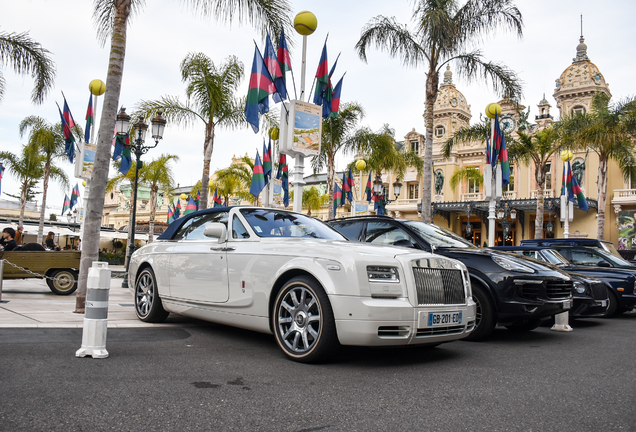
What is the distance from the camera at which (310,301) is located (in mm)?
4641

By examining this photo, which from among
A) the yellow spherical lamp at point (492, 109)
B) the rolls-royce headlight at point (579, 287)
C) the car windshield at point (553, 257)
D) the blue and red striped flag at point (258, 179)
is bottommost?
the rolls-royce headlight at point (579, 287)

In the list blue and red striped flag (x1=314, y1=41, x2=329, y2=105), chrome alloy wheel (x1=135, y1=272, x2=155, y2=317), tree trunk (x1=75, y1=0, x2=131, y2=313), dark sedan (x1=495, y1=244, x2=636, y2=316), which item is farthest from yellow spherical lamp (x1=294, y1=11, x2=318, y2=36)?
chrome alloy wheel (x1=135, y1=272, x2=155, y2=317)

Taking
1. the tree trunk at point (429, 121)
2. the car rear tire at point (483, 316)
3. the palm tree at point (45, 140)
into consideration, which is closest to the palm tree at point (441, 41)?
the tree trunk at point (429, 121)

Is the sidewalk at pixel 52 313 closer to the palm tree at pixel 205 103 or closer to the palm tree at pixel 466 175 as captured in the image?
the palm tree at pixel 205 103

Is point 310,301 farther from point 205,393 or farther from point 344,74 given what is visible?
point 344,74

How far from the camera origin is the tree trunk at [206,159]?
1866cm

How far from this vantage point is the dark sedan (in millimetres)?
10125

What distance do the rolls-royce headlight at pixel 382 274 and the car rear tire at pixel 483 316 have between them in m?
2.38

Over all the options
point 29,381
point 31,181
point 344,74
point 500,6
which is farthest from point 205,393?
point 31,181

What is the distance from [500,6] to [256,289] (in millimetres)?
15035

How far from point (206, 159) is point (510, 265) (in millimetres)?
14161

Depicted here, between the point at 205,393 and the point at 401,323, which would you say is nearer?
the point at 205,393

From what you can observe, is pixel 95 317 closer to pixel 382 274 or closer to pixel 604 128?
pixel 382 274

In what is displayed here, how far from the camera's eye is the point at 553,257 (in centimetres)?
991
